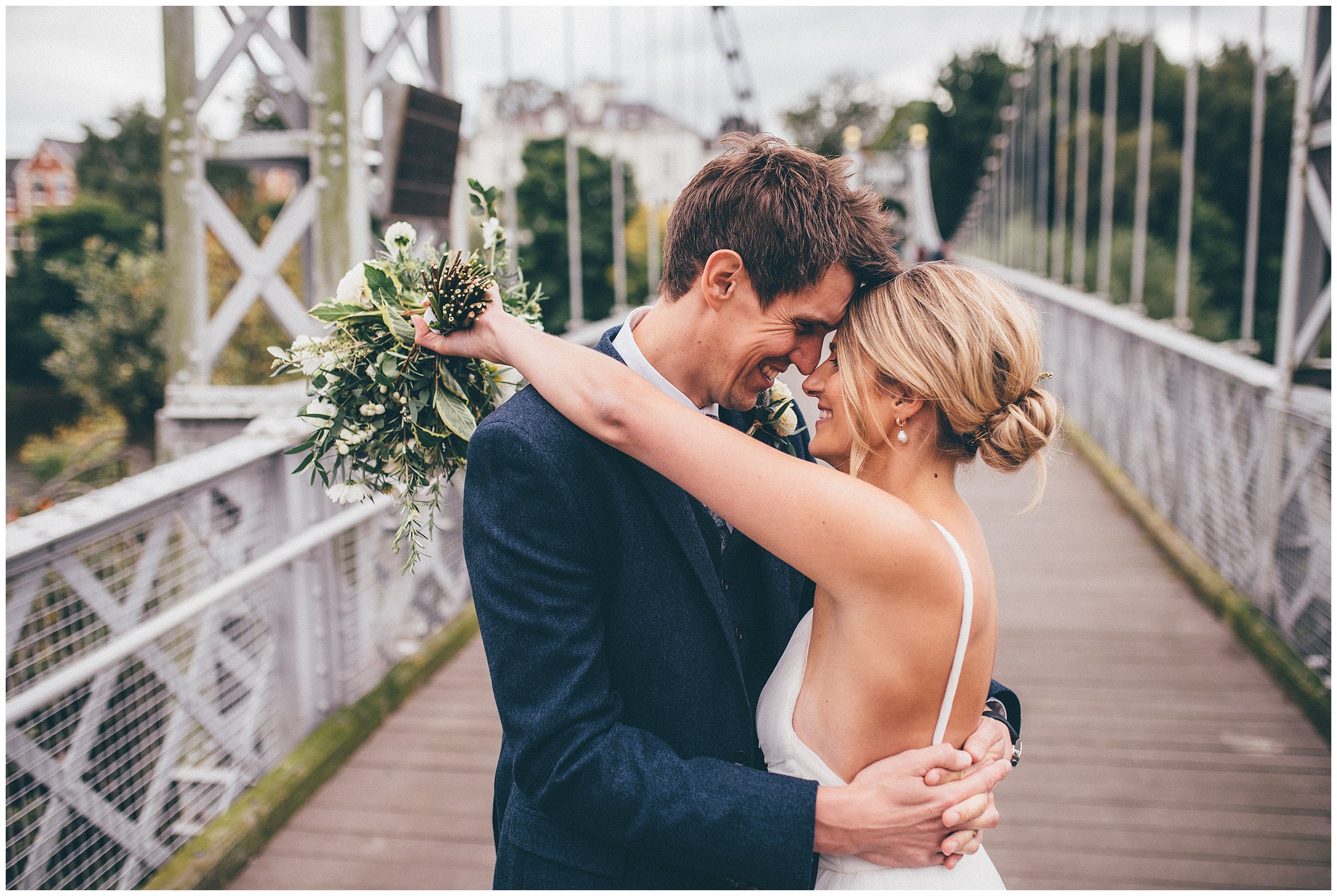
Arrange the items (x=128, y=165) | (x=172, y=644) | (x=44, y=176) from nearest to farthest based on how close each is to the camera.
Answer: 1. (x=172, y=644)
2. (x=128, y=165)
3. (x=44, y=176)

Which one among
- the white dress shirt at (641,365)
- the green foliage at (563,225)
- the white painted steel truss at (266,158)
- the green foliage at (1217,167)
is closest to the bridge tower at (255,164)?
the white painted steel truss at (266,158)

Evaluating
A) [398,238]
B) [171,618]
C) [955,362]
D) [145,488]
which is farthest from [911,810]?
[145,488]

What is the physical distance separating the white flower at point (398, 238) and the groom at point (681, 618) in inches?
12.7

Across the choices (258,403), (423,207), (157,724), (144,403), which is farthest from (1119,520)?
(144,403)

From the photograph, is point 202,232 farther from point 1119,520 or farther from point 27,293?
point 27,293

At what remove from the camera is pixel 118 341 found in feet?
72.7

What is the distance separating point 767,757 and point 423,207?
2653 millimetres

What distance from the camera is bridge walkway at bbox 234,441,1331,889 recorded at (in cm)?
262

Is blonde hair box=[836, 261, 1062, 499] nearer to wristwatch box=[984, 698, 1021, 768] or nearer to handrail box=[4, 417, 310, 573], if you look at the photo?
wristwatch box=[984, 698, 1021, 768]

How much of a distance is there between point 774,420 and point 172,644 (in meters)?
1.93

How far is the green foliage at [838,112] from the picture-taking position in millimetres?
55344

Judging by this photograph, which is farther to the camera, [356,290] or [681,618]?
[356,290]

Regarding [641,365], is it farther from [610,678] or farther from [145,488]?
[145,488]

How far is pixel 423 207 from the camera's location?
349cm
